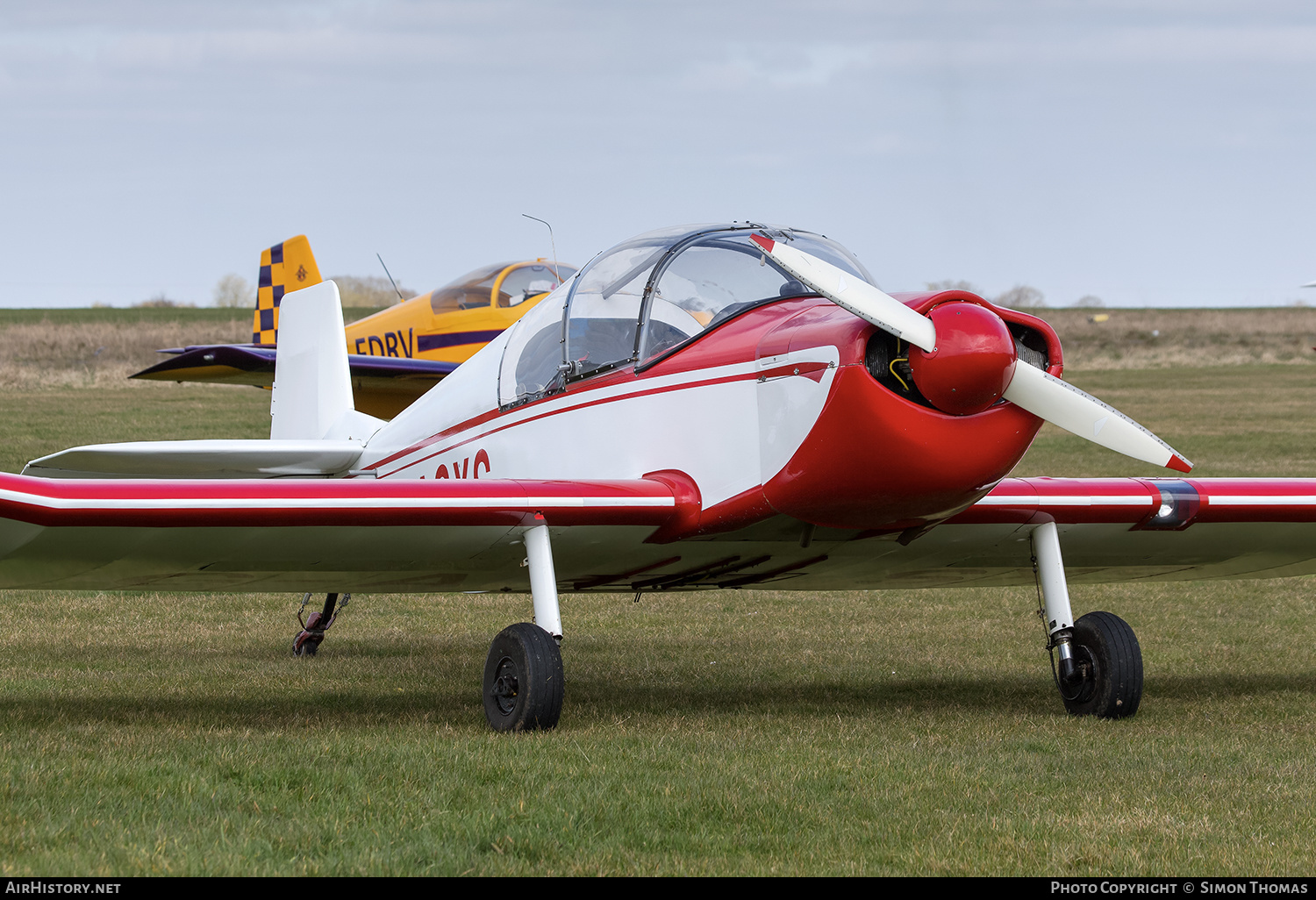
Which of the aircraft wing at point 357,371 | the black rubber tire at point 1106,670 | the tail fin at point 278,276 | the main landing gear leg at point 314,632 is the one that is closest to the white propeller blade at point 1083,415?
the black rubber tire at point 1106,670

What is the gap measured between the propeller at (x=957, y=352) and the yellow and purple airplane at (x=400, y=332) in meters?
14.4

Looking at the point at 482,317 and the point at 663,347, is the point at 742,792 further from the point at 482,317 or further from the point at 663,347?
the point at 482,317

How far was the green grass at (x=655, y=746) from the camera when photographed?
421 cm

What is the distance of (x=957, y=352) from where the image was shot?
5340 mm

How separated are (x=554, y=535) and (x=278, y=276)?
15.9 m

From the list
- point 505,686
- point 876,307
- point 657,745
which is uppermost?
point 876,307

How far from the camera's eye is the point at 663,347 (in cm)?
662

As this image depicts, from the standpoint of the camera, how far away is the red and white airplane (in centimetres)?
562

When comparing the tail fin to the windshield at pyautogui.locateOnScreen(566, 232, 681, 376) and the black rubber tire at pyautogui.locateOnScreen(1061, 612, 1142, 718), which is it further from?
the black rubber tire at pyautogui.locateOnScreen(1061, 612, 1142, 718)

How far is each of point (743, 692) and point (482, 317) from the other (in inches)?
559

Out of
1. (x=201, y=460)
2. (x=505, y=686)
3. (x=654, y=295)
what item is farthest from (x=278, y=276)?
(x=505, y=686)

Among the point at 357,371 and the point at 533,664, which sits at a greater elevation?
the point at 357,371

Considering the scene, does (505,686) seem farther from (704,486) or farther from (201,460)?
(201,460)

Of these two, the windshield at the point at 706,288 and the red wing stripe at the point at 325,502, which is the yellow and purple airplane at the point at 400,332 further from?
the red wing stripe at the point at 325,502
